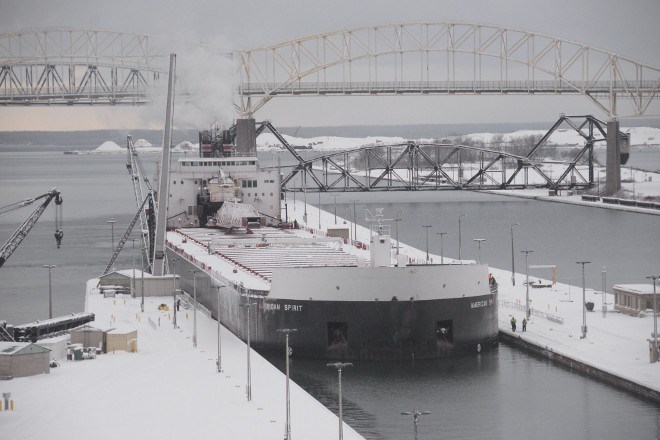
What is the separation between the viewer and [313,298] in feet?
170

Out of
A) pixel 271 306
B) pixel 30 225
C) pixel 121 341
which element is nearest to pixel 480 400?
pixel 271 306

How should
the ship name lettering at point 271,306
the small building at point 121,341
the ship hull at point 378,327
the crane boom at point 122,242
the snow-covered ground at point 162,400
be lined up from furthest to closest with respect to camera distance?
the crane boom at point 122,242
the ship name lettering at point 271,306
the ship hull at point 378,327
the small building at point 121,341
the snow-covered ground at point 162,400

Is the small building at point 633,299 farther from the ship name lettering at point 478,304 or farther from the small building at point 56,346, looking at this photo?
the small building at point 56,346

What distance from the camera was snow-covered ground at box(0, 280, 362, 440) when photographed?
37906mm

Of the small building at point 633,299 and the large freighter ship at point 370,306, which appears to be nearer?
the large freighter ship at point 370,306

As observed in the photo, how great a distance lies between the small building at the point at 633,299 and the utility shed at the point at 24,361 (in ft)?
81.2

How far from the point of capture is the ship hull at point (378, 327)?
2018 inches

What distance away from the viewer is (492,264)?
8519 centimetres

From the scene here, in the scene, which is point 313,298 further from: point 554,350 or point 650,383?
point 650,383

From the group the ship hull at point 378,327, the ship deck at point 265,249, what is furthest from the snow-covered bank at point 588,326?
the ship hull at point 378,327

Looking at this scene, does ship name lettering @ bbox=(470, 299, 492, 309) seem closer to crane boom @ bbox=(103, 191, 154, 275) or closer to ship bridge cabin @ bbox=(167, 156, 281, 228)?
crane boom @ bbox=(103, 191, 154, 275)

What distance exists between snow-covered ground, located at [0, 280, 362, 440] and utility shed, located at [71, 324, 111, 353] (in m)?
0.77

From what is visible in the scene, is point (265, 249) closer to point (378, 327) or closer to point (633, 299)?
point (378, 327)

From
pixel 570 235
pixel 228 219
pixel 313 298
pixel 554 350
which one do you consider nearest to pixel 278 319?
pixel 313 298
